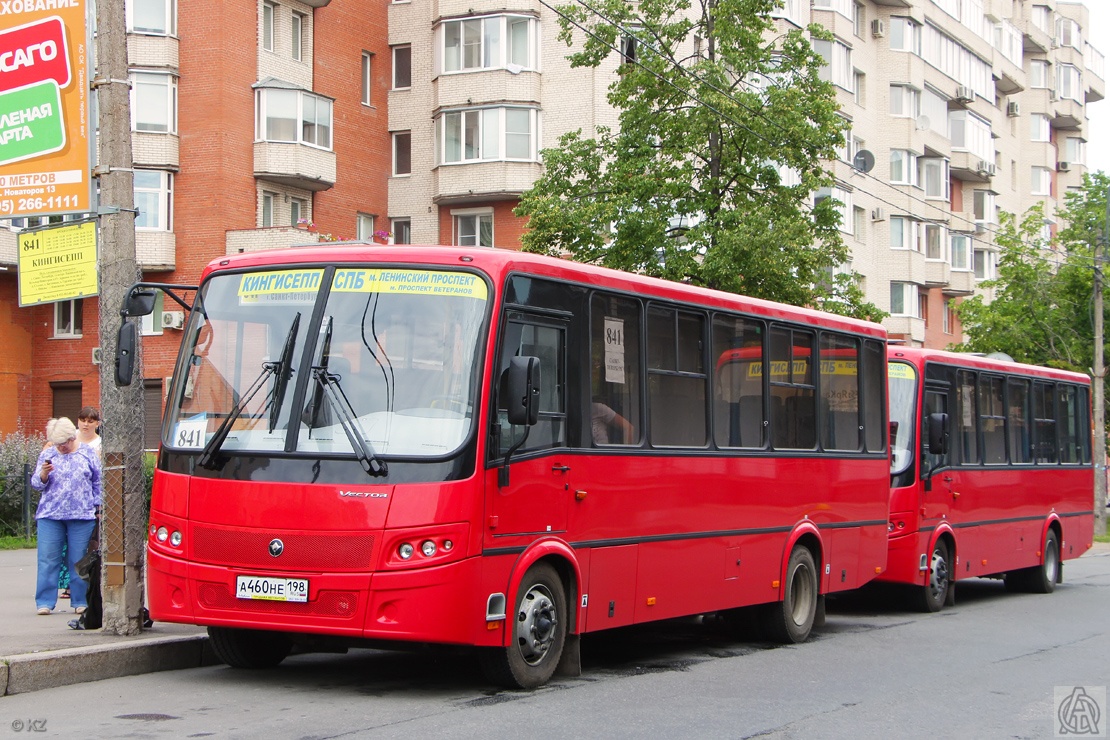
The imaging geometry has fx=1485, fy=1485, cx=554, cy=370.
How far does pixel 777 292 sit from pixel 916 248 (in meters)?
30.2

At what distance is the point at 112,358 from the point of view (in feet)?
35.5

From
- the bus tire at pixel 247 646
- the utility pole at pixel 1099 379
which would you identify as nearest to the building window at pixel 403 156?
the utility pole at pixel 1099 379

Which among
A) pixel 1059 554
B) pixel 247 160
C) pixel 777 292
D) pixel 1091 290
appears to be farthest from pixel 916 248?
pixel 1059 554

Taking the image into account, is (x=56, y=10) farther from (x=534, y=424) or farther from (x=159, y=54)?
(x=159, y=54)

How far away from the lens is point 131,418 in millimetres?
10930

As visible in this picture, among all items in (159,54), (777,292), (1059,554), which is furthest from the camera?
(159,54)

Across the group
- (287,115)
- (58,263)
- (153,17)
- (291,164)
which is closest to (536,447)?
(58,263)

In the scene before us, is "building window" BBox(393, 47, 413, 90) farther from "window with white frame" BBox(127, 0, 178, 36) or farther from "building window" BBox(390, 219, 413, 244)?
"window with white frame" BBox(127, 0, 178, 36)

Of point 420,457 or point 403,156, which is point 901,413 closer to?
point 420,457

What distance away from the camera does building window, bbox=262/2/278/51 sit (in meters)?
39.2

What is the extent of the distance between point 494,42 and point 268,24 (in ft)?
21.5

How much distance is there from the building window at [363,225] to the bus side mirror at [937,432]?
2749 cm

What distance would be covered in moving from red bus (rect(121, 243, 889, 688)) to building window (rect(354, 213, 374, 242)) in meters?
31.8

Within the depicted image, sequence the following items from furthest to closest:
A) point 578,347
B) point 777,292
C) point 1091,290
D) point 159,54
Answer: point 1091,290, point 159,54, point 777,292, point 578,347
